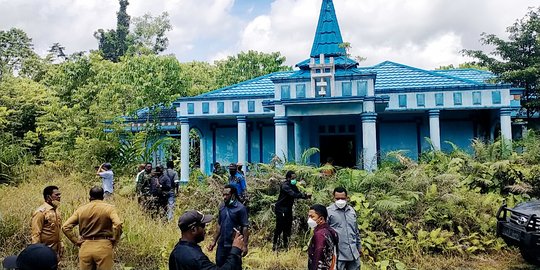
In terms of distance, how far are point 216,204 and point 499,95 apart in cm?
983

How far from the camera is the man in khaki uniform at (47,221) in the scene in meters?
5.85

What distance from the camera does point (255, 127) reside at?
18.2 meters

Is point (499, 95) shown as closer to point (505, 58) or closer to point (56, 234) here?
point (505, 58)

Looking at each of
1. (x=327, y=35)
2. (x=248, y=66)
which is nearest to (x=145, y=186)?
(x=327, y=35)

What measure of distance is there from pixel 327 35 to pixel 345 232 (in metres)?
10.3

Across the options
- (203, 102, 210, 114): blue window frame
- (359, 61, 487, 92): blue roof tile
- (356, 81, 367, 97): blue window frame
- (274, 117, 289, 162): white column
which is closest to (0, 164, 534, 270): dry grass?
(274, 117, 289, 162): white column

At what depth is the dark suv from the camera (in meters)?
7.04

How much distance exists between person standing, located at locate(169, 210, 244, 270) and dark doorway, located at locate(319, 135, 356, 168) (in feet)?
45.7

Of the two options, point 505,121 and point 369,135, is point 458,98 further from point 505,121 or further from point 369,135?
point 369,135

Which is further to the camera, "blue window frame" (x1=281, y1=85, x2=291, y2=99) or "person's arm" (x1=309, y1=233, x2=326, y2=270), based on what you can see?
"blue window frame" (x1=281, y1=85, x2=291, y2=99)

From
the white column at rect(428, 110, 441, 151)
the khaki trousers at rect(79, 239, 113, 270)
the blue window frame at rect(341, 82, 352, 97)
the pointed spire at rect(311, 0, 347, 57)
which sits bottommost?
the khaki trousers at rect(79, 239, 113, 270)

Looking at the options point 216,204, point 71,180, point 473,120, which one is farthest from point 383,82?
point 71,180

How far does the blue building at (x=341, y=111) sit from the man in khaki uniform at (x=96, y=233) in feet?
25.8

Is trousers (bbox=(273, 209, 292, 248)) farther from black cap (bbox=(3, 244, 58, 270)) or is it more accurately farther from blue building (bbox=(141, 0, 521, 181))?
black cap (bbox=(3, 244, 58, 270))
